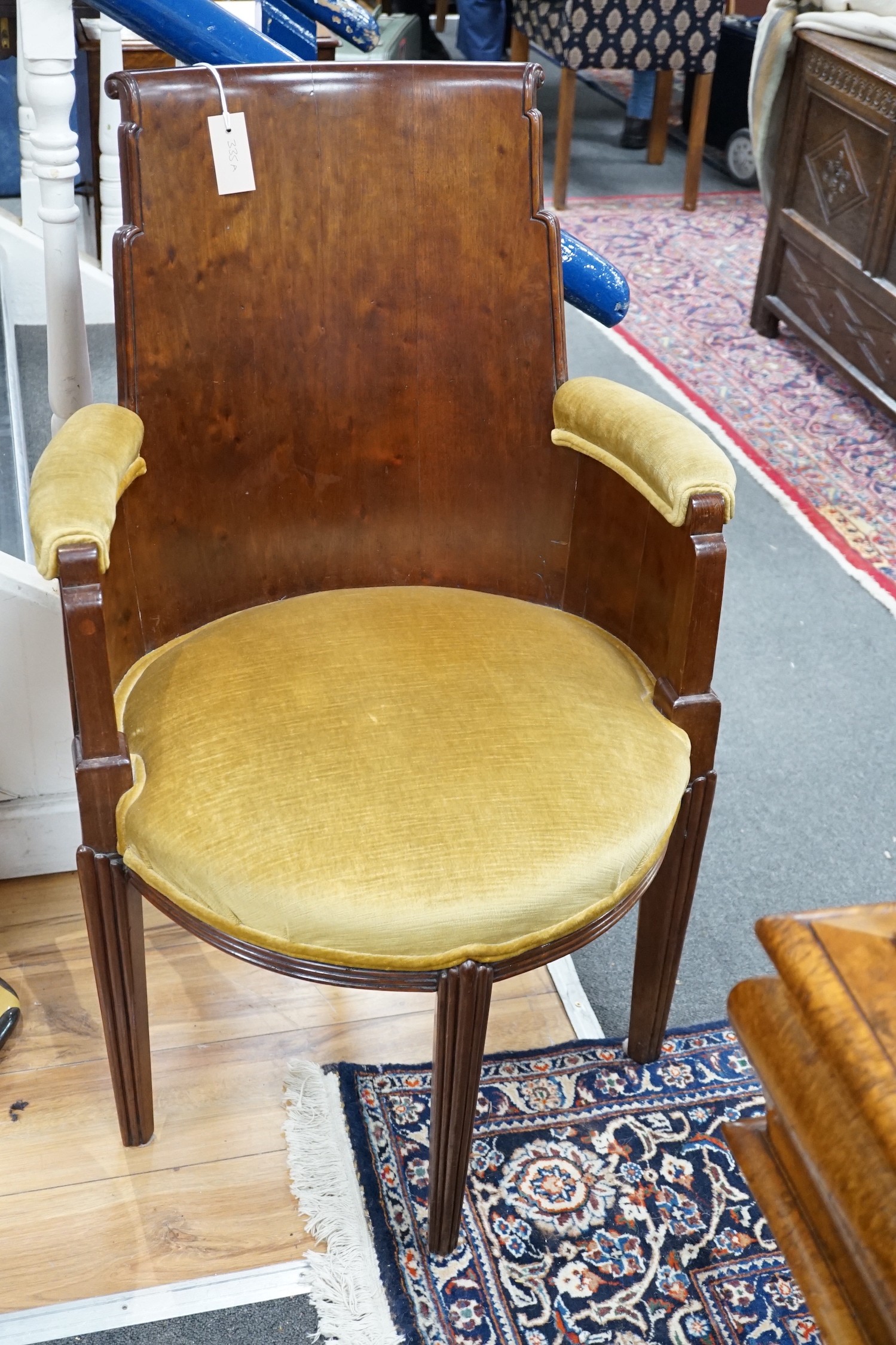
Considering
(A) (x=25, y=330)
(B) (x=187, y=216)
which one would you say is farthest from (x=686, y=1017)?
(A) (x=25, y=330)

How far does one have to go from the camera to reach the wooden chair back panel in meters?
1.27

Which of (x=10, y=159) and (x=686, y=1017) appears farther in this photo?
(x=10, y=159)

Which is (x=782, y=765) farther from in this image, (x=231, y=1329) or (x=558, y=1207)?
(x=231, y=1329)

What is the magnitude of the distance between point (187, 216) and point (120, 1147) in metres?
0.97

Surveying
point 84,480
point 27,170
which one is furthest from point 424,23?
point 84,480

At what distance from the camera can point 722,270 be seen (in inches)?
161

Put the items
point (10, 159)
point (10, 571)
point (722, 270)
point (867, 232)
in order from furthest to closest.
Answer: point (722, 270) → point (867, 232) → point (10, 159) → point (10, 571)

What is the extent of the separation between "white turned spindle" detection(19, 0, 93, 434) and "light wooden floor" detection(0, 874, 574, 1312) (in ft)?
2.34

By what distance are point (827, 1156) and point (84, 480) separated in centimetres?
79

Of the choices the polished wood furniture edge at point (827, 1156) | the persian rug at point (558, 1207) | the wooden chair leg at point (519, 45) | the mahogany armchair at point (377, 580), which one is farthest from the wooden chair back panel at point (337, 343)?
the wooden chair leg at point (519, 45)

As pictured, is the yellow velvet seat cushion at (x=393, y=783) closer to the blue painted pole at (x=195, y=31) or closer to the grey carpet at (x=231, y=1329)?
the grey carpet at (x=231, y=1329)

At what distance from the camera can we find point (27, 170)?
2316mm

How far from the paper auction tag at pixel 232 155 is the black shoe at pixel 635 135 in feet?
14.5

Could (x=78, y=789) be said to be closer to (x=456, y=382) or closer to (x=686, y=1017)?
(x=456, y=382)
